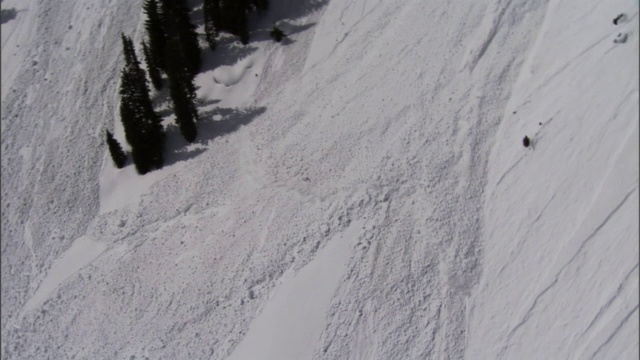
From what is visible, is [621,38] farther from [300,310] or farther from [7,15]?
[7,15]

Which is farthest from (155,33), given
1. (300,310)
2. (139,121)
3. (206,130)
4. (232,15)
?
(300,310)

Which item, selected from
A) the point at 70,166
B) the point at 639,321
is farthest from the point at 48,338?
the point at 639,321

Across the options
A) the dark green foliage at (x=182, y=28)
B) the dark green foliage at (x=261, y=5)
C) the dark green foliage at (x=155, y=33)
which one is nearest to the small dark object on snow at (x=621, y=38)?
the dark green foliage at (x=261, y=5)

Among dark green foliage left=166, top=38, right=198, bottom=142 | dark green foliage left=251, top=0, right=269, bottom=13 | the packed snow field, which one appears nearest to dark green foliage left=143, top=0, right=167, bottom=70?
dark green foliage left=166, top=38, right=198, bottom=142

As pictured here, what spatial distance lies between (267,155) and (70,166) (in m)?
13.5

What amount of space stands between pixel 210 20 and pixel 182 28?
2879 mm

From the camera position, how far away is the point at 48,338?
1259 inches

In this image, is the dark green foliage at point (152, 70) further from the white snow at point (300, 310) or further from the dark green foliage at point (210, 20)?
the white snow at point (300, 310)

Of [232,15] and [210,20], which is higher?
[232,15]

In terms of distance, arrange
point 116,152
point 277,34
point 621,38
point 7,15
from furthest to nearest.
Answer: point 7,15 → point 277,34 → point 116,152 → point 621,38

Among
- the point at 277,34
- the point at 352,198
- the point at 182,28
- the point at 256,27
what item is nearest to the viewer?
the point at 352,198

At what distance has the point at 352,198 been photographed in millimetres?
32375

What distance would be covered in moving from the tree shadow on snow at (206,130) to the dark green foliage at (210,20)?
18.5 feet

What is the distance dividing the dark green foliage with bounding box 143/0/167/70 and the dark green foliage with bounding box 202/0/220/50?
3.13m
